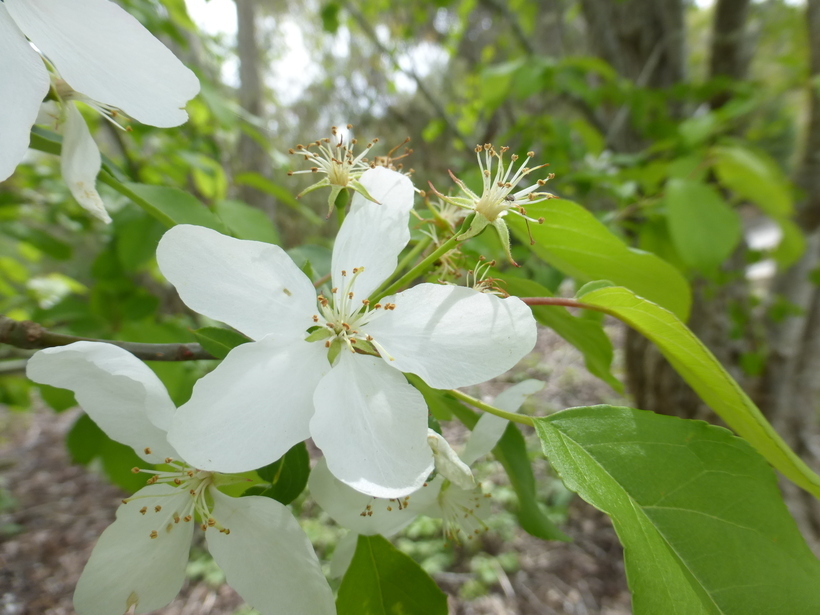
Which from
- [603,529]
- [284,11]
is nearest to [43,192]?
[603,529]

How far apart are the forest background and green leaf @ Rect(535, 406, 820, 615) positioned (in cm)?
26

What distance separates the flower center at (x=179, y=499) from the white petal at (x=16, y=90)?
331 mm

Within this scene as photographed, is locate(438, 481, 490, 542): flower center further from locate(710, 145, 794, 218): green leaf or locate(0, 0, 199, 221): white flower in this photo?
locate(710, 145, 794, 218): green leaf

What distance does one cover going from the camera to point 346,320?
0.55 meters

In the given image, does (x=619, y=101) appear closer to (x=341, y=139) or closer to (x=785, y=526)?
(x=341, y=139)

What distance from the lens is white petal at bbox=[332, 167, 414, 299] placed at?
0.53m

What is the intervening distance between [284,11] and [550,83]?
16.5ft

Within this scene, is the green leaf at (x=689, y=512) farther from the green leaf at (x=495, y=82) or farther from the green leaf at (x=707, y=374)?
the green leaf at (x=495, y=82)

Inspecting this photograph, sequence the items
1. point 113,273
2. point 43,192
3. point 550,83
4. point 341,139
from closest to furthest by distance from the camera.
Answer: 1. point 341,139
2. point 113,273
3. point 550,83
4. point 43,192

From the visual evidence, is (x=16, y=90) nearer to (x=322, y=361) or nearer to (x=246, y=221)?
(x=322, y=361)

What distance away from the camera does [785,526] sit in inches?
18.0

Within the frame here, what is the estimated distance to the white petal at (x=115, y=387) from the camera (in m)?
0.46

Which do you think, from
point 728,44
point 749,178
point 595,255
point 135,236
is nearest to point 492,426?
point 595,255

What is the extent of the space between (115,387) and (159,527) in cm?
17
